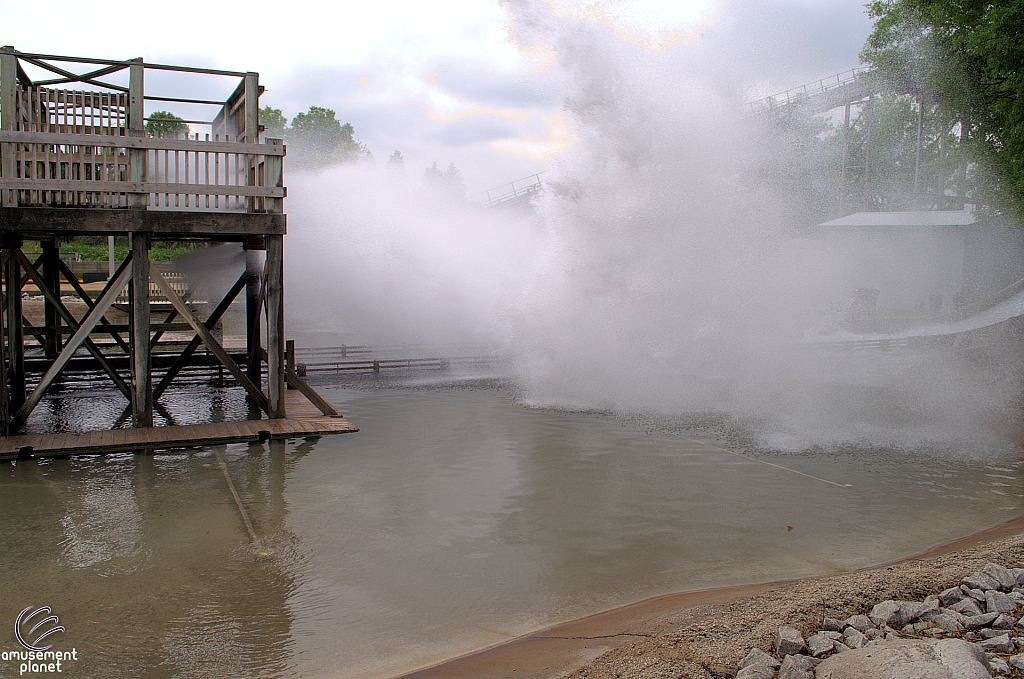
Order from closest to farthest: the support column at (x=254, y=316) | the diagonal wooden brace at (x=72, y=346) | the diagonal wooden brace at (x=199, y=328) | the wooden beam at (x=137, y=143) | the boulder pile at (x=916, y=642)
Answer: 1. the boulder pile at (x=916, y=642)
2. the wooden beam at (x=137, y=143)
3. the diagonal wooden brace at (x=72, y=346)
4. the diagonal wooden brace at (x=199, y=328)
5. the support column at (x=254, y=316)

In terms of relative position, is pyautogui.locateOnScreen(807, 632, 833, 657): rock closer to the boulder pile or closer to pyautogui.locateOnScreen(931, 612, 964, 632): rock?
the boulder pile

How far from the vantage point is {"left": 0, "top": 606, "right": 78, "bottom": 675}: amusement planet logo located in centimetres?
498

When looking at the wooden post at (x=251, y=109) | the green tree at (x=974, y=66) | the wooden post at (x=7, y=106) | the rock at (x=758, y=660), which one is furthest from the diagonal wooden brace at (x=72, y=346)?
the green tree at (x=974, y=66)

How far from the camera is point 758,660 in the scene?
4.88 m

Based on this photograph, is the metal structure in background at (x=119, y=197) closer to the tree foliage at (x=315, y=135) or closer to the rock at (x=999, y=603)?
the rock at (x=999, y=603)

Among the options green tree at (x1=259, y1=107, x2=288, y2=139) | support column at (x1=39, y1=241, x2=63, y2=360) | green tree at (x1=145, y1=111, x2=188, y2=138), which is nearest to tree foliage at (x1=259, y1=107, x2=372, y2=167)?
green tree at (x1=259, y1=107, x2=288, y2=139)

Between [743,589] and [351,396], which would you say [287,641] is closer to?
[743,589]

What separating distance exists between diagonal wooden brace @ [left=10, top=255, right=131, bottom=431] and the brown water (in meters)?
1.14

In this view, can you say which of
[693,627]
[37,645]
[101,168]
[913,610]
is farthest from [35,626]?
[101,168]

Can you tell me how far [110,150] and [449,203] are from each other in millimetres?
18593

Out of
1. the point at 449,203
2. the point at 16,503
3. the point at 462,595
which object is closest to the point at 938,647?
the point at 462,595

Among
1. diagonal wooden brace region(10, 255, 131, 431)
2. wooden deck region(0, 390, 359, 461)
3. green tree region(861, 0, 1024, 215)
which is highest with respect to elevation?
green tree region(861, 0, 1024, 215)

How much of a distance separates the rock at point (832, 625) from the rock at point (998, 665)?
0.91 meters

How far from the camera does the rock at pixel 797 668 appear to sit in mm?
4703
